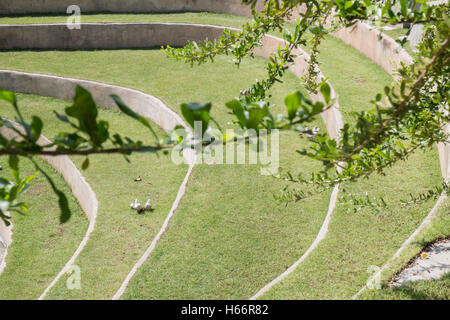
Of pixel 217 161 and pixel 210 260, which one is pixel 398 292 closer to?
pixel 210 260

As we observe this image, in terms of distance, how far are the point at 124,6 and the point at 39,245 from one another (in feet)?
31.2

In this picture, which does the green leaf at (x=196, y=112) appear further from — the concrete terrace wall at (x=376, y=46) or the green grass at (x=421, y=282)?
the concrete terrace wall at (x=376, y=46)

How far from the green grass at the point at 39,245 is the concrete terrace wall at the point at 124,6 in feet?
25.6

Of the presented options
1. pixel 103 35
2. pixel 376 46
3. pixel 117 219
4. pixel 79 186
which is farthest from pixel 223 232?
pixel 103 35

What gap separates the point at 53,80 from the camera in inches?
414

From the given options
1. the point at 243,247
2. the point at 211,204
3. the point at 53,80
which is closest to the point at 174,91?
the point at 53,80

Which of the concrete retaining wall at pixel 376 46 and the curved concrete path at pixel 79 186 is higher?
the concrete retaining wall at pixel 376 46

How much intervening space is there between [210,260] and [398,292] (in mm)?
1915

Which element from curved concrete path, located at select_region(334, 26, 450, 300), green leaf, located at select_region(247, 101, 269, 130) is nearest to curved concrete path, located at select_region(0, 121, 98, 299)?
curved concrete path, located at select_region(334, 26, 450, 300)

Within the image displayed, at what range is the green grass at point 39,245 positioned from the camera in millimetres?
5625

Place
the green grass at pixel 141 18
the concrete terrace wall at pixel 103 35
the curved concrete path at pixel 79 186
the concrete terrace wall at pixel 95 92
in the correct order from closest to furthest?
the curved concrete path at pixel 79 186, the concrete terrace wall at pixel 95 92, the concrete terrace wall at pixel 103 35, the green grass at pixel 141 18

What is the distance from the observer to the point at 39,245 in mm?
6441

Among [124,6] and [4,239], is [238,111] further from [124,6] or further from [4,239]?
[124,6]

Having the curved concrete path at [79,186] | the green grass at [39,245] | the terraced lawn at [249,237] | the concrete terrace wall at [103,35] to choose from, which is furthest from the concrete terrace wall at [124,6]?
the green grass at [39,245]
